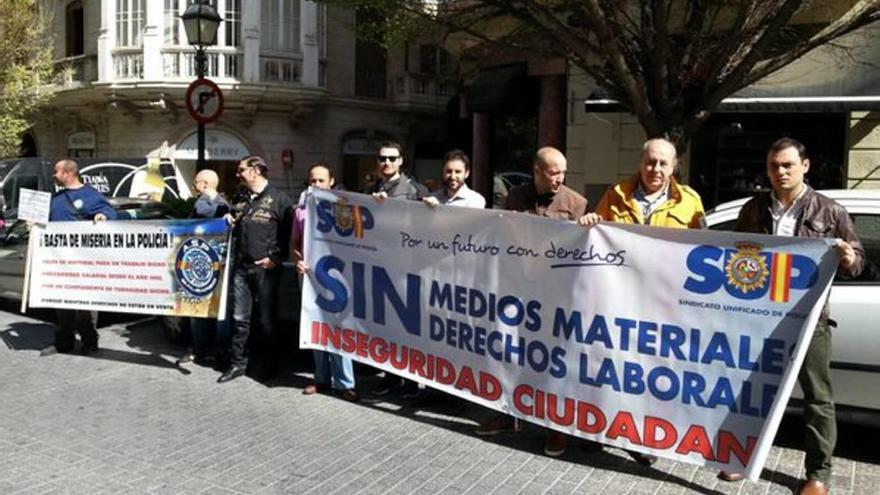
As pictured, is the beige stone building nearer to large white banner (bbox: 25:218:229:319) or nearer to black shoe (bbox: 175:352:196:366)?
large white banner (bbox: 25:218:229:319)

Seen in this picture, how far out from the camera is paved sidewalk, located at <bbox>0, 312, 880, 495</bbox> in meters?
4.46

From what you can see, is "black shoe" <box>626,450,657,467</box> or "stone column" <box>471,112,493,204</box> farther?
"stone column" <box>471,112,493,204</box>

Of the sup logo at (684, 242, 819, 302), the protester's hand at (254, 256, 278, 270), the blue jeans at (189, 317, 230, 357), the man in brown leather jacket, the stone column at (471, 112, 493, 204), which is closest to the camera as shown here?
the sup logo at (684, 242, 819, 302)

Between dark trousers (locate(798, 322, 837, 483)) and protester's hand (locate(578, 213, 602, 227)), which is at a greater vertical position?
protester's hand (locate(578, 213, 602, 227))

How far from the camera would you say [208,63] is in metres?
24.2

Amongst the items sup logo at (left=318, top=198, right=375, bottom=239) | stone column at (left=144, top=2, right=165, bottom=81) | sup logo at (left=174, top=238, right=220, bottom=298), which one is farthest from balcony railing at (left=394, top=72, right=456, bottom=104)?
sup logo at (left=318, top=198, right=375, bottom=239)

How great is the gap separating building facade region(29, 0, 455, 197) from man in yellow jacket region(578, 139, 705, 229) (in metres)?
19.2

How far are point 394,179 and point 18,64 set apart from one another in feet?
65.0

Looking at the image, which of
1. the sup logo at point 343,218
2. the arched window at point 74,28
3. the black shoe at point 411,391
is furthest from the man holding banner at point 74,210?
the arched window at point 74,28

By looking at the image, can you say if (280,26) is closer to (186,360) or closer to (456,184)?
(186,360)

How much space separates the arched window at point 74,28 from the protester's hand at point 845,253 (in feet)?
93.1

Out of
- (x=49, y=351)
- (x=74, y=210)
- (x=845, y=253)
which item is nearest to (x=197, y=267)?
(x=74, y=210)

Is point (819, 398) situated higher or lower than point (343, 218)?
lower

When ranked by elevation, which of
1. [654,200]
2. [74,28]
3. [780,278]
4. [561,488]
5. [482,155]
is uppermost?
[74,28]
